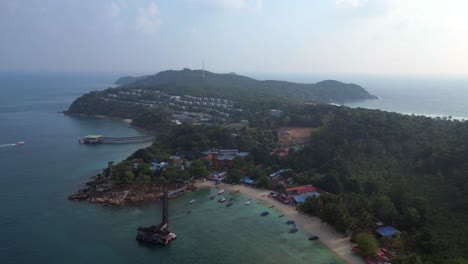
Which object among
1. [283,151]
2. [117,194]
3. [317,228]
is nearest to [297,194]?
[317,228]

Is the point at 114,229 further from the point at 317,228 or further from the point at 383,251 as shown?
the point at 383,251

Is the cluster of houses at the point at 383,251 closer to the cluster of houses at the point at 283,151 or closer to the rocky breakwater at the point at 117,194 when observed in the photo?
the rocky breakwater at the point at 117,194

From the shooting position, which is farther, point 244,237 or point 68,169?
point 68,169

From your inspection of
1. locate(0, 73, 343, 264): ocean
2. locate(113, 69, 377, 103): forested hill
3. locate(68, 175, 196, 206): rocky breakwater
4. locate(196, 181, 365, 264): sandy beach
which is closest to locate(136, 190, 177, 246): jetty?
locate(0, 73, 343, 264): ocean

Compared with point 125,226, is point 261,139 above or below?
above

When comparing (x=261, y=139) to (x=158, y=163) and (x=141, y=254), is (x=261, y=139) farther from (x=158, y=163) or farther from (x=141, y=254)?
(x=141, y=254)

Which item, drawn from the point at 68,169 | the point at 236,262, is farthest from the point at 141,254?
the point at 68,169

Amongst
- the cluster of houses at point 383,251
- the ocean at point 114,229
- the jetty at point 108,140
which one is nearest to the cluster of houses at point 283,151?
the ocean at point 114,229
